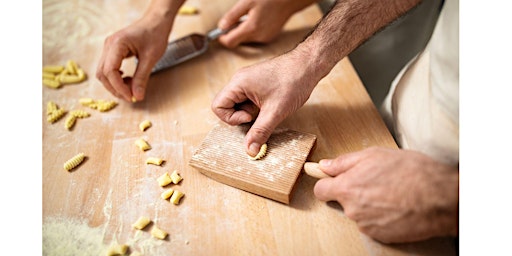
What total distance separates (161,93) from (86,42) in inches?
17.3

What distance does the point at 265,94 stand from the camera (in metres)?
0.97

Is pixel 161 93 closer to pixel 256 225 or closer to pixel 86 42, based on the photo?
pixel 86 42

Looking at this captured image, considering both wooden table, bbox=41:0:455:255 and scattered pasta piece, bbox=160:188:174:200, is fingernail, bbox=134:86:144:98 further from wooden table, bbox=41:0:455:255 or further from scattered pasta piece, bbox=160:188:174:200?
scattered pasta piece, bbox=160:188:174:200

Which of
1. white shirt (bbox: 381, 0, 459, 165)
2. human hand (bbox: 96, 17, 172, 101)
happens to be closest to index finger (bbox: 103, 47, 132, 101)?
human hand (bbox: 96, 17, 172, 101)

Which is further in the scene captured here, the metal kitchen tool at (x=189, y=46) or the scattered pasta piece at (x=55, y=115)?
the metal kitchen tool at (x=189, y=46)

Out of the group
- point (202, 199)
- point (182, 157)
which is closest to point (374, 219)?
point (202, 199)

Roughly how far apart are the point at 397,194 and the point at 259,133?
13.1 inches

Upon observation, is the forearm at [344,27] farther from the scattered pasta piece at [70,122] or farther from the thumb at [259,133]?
the scattered pasta piece at [70,122]

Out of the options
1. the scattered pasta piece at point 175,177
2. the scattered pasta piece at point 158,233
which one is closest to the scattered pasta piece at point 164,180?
the scattered pasta piece at point 175,177

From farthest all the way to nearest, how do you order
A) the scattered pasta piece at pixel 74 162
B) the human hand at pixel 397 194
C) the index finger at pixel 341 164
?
the scattered pasta piece at pixel 74 162
the index finger at pixel 341 164
the human hand at pixel 397 194

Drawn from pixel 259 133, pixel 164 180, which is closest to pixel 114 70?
pixel 164 180

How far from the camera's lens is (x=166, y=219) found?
903 mm

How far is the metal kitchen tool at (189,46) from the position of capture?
1336mm

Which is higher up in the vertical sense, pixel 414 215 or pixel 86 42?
pixel 414 215
